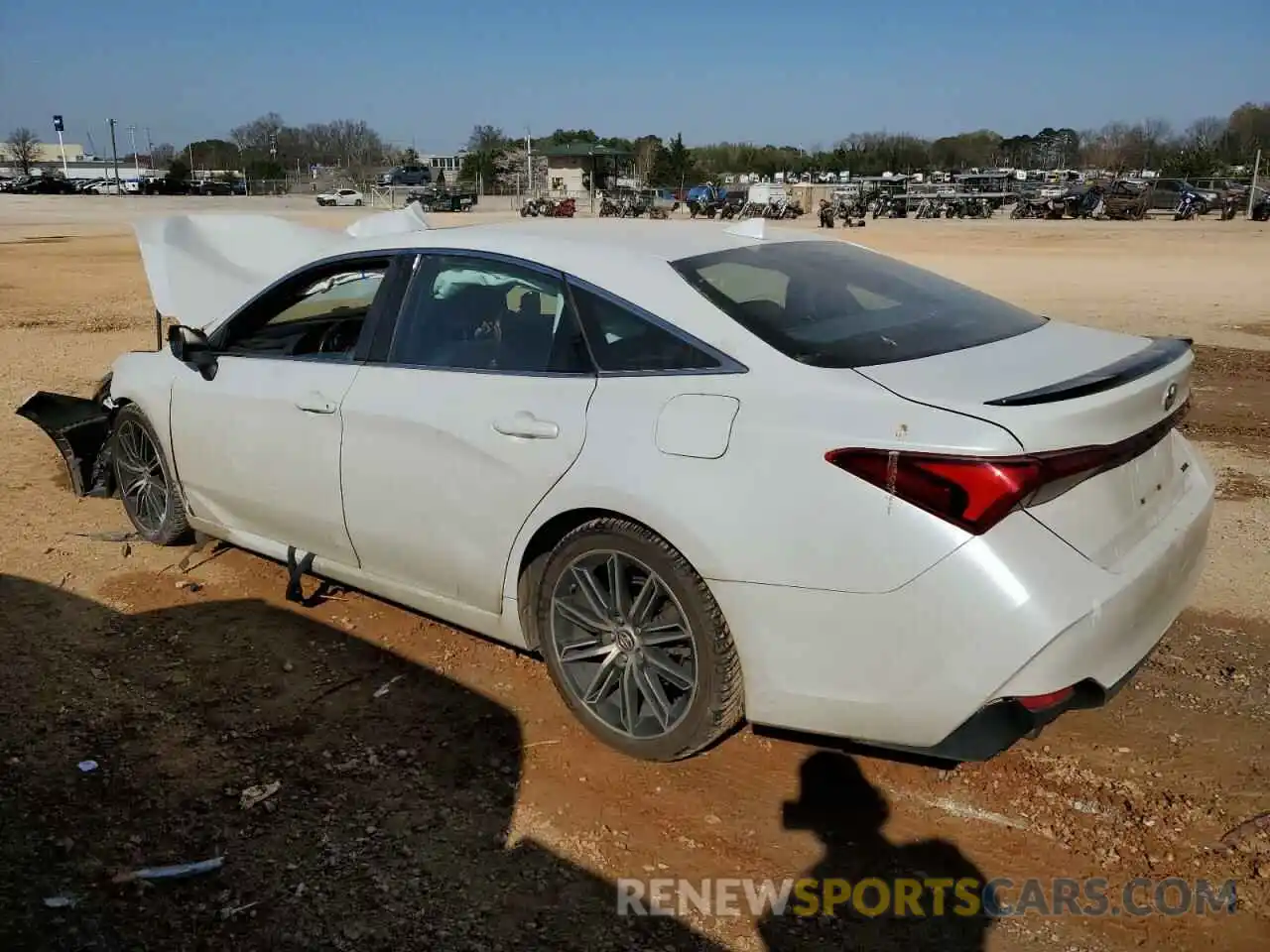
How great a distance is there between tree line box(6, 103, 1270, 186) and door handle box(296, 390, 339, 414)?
6761cm

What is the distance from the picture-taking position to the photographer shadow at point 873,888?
2.58 m

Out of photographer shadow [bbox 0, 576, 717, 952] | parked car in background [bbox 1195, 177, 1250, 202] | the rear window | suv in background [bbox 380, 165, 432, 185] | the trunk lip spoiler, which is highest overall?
suv in background [bbox 380, 165, 432, 185]

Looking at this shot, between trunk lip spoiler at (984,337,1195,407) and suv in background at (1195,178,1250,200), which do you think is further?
suv in background at (1195,178,1250,200)

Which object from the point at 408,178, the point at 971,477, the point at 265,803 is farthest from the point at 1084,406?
the point at 408,178

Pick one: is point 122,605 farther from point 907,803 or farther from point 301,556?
point 907,803

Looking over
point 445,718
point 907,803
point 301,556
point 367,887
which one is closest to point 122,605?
point 301,556

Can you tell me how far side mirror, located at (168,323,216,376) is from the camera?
4.51m

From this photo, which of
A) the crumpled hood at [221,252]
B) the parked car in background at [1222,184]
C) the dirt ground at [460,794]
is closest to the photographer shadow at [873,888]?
the dirt ground at [460,794]

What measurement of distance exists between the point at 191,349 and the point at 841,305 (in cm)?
285

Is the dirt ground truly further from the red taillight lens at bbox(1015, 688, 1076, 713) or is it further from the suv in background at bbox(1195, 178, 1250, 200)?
the suv in background at bbox(1195, 178, 1250, 200)

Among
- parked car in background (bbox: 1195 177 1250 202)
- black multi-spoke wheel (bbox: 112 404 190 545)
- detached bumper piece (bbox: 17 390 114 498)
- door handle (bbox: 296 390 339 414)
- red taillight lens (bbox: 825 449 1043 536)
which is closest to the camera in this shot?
red taillight lens (bbox: 825 449 1043 536)

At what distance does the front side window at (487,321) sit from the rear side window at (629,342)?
2.2 inches

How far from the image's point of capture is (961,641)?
8.36 ft

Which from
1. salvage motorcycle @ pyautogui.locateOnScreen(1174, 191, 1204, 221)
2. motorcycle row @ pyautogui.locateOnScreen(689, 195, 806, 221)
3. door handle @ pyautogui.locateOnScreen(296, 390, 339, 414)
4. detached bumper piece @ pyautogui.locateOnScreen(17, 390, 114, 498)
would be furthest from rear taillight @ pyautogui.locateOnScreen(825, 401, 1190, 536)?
salvage motorcycle @ pyautogui.locateOnScreen(1174, 191, 1204, 221)
